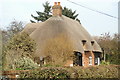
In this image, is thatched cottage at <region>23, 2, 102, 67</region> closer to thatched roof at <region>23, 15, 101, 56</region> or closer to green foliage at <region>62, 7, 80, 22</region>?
thatched roof at <region>23, 15, 101, 56</region>

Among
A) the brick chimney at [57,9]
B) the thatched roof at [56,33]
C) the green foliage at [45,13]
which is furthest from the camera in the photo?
the green foliage at [45,13]

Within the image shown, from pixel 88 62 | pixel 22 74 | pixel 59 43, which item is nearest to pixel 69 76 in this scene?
pixel 22 74

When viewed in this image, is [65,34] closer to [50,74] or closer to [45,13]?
[50,74]

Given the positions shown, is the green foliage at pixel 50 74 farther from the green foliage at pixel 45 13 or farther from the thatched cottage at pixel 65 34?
the green foliage at pixel 45 13

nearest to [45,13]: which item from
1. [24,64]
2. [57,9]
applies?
[57,9]

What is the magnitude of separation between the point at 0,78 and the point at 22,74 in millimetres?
815

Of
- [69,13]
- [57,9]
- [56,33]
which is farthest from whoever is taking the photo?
[69,13]

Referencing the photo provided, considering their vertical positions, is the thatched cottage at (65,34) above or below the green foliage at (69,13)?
below

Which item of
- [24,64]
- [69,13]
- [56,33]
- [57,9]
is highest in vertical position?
[69,13]

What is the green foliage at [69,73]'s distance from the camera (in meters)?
7.59

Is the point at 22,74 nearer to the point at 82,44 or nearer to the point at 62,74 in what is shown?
the point at 62,74

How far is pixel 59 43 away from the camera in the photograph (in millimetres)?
17438

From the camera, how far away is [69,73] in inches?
308

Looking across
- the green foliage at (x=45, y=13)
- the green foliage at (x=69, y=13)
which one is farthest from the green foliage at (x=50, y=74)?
the green foliage at (x=45, y=13)
